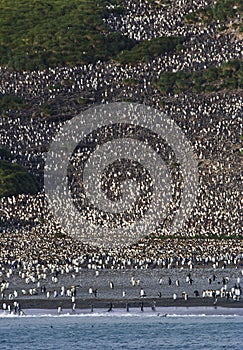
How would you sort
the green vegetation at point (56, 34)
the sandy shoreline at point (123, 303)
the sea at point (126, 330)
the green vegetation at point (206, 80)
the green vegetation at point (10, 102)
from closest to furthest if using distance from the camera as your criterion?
the sea at point (126, 330), the sandy shoreline at point (123, 303), the green vegetation at point (206, 80), the green vegetation at point (10, 102), the green vegetation at point (56, 34)

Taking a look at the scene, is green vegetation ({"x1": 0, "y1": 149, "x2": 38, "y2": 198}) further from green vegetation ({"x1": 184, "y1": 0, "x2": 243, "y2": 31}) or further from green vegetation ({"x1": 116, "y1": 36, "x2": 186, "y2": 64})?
green vegetation ({"x1": 184, "y1": 0, "x2": 243, "y2": 31})

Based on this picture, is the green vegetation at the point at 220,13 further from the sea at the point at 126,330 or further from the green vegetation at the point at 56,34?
the sea at the point at 126,330

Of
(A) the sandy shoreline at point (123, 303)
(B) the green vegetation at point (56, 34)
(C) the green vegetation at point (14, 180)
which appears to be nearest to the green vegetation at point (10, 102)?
(B) the green vegetation at point (56, 34)

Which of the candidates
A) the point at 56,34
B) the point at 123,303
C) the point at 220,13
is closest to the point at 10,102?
the point at 56,34

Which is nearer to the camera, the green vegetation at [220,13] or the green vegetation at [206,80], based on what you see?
the green vegetation at [206,80]

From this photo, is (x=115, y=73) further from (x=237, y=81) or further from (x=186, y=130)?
(x=186, y=130)

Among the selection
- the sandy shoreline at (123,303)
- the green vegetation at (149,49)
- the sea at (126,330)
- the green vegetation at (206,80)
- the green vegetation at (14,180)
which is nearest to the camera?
the sea at (126,330)

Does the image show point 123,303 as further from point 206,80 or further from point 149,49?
point 149,49
